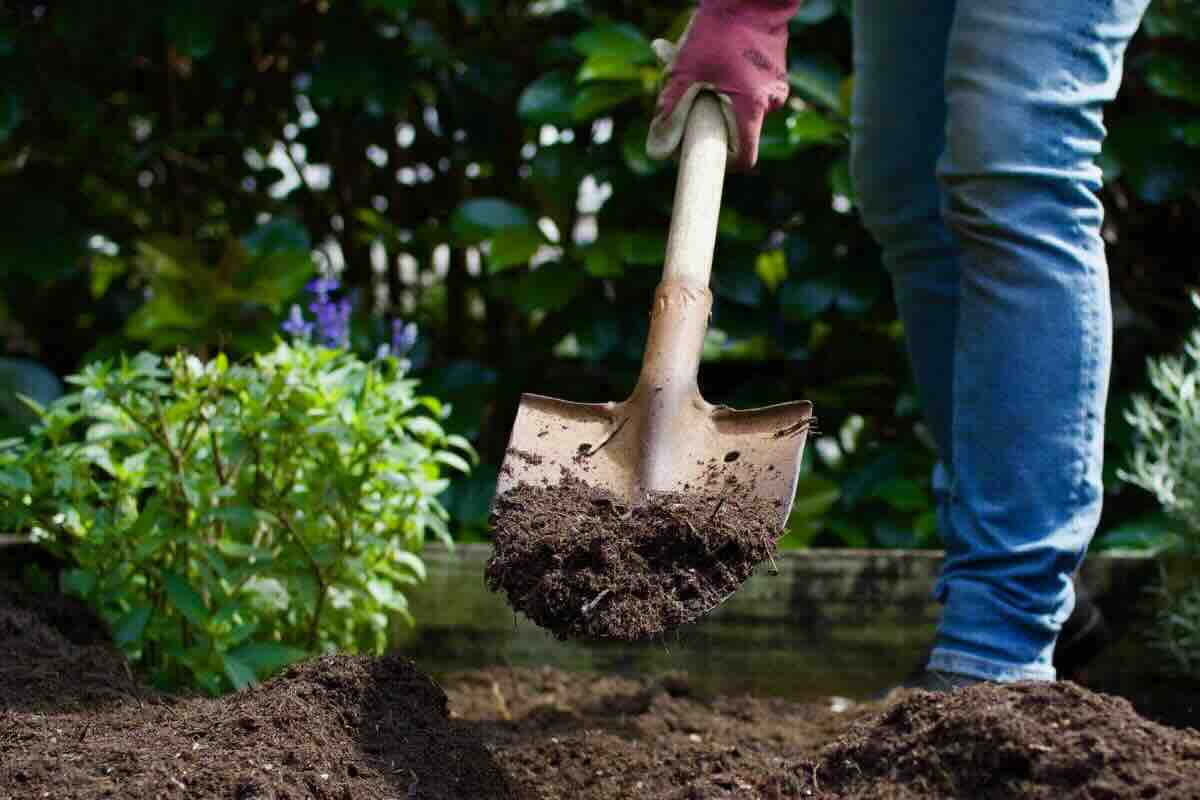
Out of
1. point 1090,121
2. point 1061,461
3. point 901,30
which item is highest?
point 901,30

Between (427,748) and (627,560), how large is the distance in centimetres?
31

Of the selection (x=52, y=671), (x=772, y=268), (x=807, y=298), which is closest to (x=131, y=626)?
(x=52, y=671)

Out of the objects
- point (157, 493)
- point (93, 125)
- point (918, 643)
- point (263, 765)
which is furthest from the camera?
point (93, 125)

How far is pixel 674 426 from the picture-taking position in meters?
1.83

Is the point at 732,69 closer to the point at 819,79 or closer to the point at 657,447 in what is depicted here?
the point at 657,447

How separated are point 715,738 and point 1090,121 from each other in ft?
3.42

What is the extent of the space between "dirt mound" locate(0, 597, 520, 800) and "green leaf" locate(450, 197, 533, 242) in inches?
59.8

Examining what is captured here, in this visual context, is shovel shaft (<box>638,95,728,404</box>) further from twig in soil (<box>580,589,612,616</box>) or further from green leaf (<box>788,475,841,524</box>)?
green leaf (<box>788,475,841,524</box>)

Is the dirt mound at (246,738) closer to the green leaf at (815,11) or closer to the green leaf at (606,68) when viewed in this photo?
the green leaf at (606,68)

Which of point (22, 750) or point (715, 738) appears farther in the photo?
point (715, 738)

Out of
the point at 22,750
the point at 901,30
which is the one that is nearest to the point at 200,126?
the point at 901,30

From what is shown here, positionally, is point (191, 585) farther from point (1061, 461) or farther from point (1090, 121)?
point (1090, 121)

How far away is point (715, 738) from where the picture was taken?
2162mm

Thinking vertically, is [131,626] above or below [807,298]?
below
